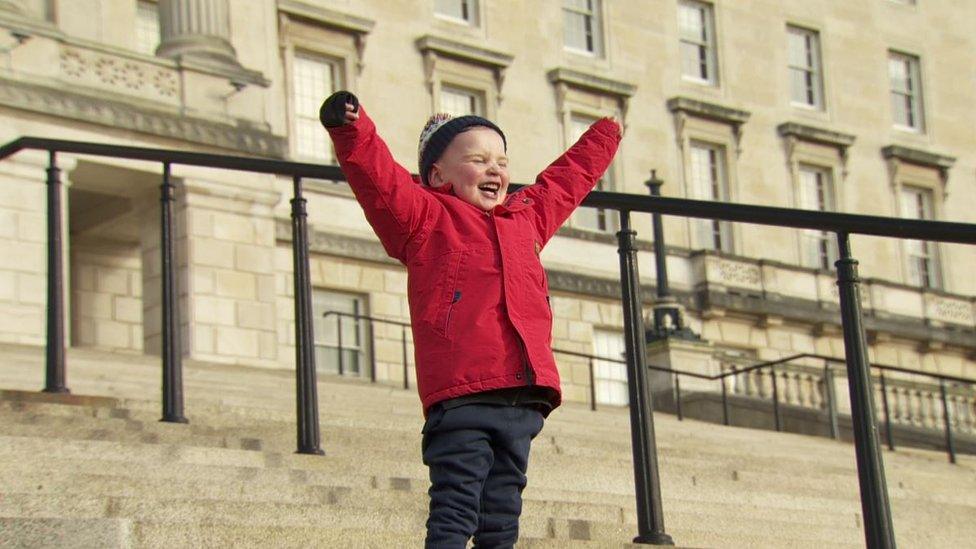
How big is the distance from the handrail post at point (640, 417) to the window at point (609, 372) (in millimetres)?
22329

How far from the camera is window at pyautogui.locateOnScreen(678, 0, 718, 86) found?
35375 millimetres

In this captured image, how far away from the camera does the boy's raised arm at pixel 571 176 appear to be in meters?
6.25

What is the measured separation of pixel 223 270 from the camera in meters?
24.3

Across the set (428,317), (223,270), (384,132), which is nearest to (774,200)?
(384,132)

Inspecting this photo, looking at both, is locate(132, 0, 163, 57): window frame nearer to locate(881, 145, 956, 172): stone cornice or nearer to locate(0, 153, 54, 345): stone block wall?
locate(0, 153, 54, 345): stone block wall

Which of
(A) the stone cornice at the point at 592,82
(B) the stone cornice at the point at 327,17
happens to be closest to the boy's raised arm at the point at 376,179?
(B) the stone cornice at the point at 327,17

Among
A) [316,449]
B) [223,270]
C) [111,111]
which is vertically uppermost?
[111,111]

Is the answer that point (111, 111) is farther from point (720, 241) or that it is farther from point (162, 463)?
point (162, 463)

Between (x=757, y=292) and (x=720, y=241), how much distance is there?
4.44 ft

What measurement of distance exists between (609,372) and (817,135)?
807 cm

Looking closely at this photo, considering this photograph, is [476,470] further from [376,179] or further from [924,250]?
[924,250]

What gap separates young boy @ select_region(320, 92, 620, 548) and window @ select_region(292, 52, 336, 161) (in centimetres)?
2257

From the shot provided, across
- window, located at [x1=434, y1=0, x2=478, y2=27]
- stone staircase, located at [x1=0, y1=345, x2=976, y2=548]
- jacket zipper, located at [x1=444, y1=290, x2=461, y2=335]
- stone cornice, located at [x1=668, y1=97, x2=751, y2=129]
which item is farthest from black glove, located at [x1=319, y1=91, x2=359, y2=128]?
stone cornice, located at [x1=668, y1=97, x2=751, y2=129]

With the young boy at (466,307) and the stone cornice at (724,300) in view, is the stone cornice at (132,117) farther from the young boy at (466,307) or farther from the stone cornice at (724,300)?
the young boy at (466,307)
